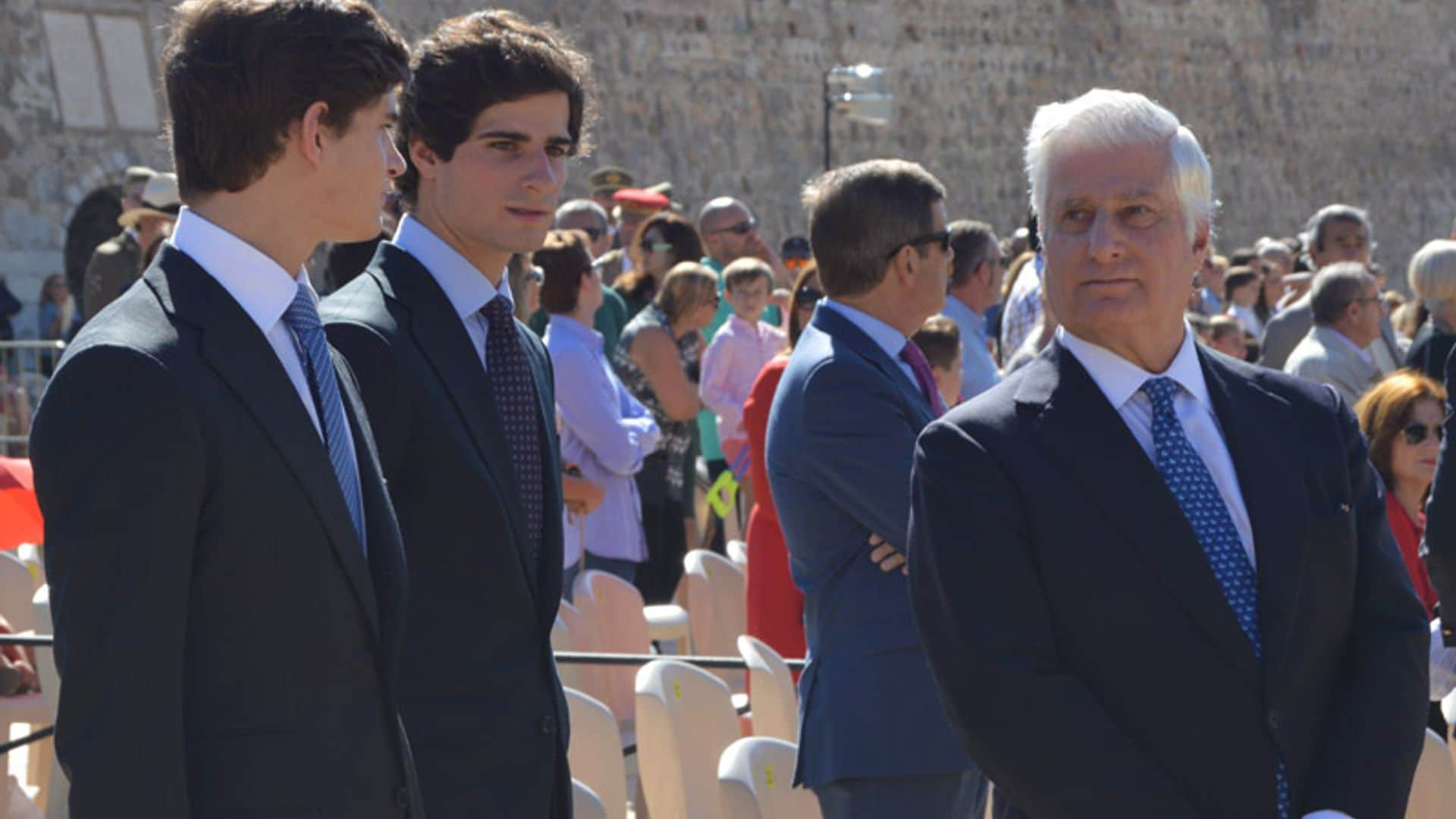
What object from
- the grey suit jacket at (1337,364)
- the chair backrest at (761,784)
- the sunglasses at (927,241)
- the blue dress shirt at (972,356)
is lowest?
the grey suit jacket at (1337,364)

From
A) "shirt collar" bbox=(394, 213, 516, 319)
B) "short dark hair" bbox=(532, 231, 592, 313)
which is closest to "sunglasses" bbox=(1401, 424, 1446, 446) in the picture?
"short dark hair" bbox=(532, 231, 592, 313)

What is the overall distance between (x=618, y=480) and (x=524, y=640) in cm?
335

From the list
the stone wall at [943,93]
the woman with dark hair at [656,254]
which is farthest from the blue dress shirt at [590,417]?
the stone wall at [943,93]

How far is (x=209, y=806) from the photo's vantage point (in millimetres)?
1957

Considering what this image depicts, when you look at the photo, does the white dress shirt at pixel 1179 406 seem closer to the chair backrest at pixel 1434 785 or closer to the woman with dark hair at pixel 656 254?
the chair backrest at pixel 1434 785

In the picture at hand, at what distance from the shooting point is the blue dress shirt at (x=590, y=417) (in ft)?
18.3

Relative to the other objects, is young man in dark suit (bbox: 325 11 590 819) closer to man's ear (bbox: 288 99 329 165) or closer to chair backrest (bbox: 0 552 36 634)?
man's ear (bbox: 288 99 329 165)

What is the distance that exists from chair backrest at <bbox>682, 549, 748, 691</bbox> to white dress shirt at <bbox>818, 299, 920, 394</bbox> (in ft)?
6.27

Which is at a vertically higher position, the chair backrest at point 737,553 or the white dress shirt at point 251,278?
the white dress shirt at point 251,278

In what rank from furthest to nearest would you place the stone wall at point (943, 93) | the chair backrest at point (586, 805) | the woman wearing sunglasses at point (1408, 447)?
the stone wall at point (943, 93), the woman wearing sunglasses at point (1408, 447), the chair backrest at point (586, 805)

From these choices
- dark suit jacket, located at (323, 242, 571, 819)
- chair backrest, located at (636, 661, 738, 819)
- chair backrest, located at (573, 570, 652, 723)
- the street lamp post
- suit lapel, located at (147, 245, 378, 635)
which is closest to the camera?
suit lapel, located at (147, 245, 378, 635)

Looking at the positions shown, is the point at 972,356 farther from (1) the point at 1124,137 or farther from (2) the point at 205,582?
(2) the point at 205,582

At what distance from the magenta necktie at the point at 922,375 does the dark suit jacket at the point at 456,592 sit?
3.19 ft

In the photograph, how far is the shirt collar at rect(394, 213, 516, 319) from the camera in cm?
272
